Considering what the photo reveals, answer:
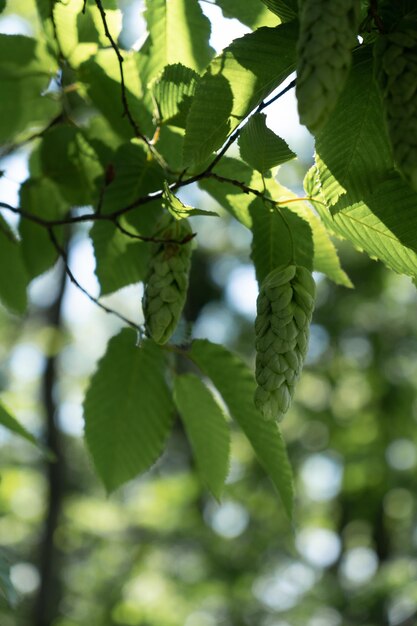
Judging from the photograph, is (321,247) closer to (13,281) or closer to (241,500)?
(13,281)

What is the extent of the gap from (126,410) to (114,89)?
529 millimetres

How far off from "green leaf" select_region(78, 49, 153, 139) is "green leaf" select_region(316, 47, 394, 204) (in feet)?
1.51

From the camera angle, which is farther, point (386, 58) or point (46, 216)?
point (46, 216)

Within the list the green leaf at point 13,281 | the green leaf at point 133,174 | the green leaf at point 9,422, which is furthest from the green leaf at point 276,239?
the green leaf at point 13,281

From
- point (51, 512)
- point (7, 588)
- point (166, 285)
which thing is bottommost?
point (7, 588)

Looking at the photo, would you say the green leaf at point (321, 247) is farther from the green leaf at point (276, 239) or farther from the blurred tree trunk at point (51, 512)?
the blurred tree trunk at point (51, 512)

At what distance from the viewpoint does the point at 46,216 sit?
156cm

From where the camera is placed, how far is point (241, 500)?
7.77 m

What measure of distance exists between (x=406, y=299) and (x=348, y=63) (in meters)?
8.06

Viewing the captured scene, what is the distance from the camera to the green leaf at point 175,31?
Result: 1259 millimetres

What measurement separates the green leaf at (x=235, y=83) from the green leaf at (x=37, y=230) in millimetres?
700

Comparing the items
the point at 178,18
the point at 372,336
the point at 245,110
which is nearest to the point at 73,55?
the point at 178,18

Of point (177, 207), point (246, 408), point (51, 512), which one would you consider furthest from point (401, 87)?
point (51, 512)

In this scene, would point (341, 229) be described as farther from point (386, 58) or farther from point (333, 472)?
point (333, 472)
